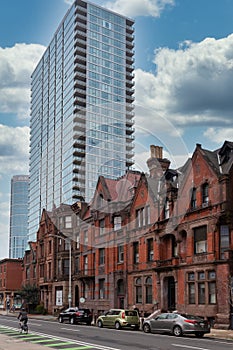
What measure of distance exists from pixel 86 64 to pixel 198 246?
113 meters

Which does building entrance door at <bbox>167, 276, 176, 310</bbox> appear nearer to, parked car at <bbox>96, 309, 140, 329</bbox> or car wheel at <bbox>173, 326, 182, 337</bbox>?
parked car at <bbox>96, 309, 140, 329</bbox>

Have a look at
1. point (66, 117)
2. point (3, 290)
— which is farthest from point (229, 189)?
point (66, 117)

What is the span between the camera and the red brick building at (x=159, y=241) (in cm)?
4269

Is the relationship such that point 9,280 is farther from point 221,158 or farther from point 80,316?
point 221,158

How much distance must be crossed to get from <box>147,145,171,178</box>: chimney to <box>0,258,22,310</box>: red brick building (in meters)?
52.7

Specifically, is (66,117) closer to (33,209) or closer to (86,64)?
(86,64)

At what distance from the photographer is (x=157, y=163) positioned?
189 ft

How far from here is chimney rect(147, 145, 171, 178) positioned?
57.5 metres

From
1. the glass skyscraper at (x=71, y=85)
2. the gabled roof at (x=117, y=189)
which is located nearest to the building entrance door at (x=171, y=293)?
the gabled roof at (x=117, y=189)

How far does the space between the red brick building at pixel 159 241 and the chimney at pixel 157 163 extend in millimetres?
108

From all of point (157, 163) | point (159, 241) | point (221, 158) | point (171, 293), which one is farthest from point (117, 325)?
point (157, 163)

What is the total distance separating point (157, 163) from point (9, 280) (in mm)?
56113

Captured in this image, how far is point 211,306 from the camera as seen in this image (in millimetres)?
42344

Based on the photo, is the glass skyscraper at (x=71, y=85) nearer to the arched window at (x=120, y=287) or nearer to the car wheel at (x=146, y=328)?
the arched window at (x=120, y=287)
